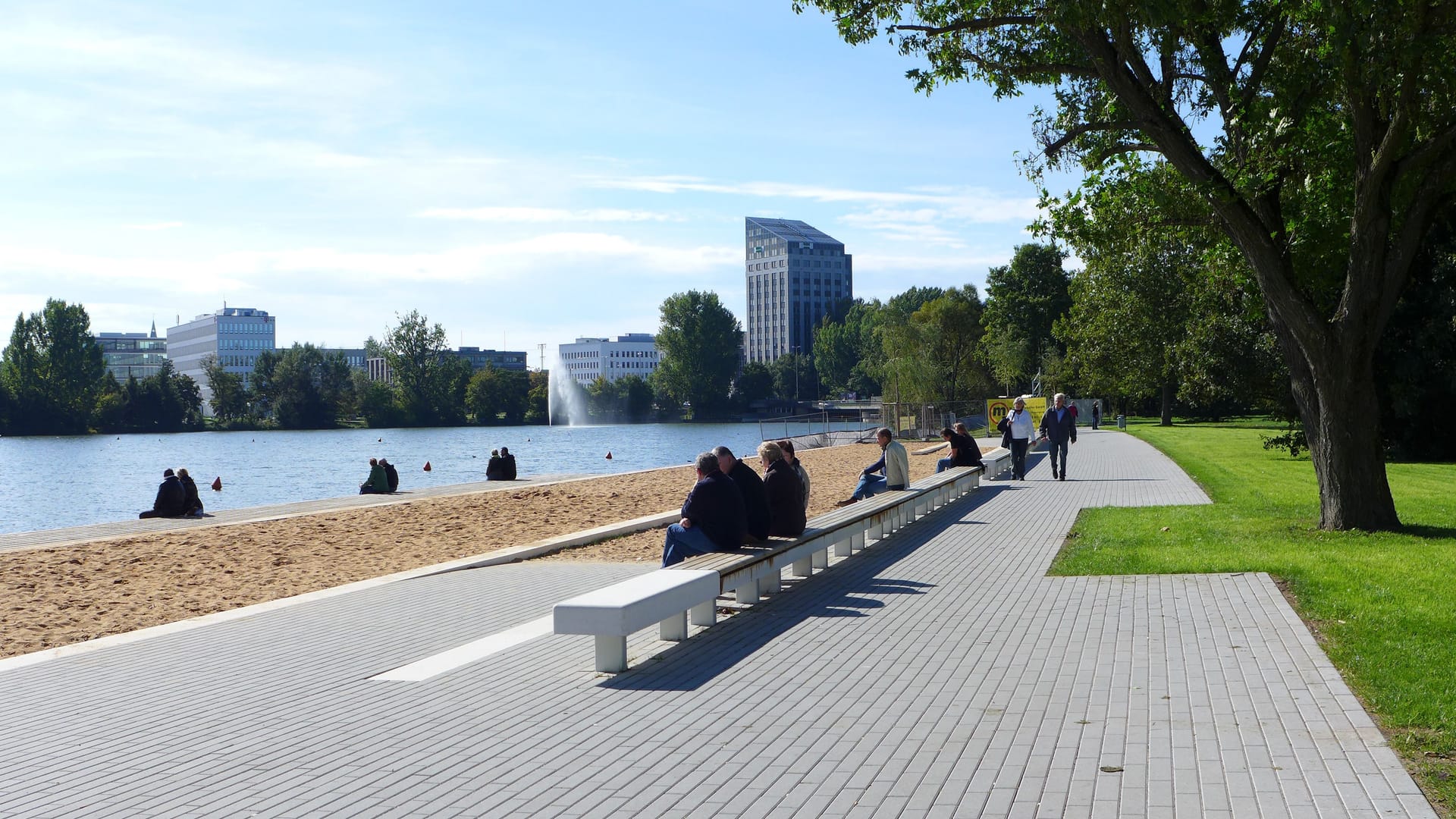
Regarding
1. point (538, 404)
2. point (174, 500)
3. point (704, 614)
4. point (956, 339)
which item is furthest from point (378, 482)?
point (538, 404)

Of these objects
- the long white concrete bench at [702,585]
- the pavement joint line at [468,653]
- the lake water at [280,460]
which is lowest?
the lake water at [280,460]

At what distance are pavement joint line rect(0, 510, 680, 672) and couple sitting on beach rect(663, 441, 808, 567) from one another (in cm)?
312

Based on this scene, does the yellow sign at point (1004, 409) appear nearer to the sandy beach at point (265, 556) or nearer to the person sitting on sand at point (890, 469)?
the sandy beach at point (265, 556)

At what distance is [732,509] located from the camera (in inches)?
416

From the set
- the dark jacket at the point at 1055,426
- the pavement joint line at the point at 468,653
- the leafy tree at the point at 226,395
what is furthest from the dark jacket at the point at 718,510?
the leafy tree at the point at 226,395

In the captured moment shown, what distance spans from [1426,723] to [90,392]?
416 feet

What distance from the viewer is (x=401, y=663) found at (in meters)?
8.04

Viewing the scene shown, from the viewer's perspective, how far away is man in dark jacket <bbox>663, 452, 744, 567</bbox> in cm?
1051

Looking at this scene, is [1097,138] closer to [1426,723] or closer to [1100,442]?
[1426,723]

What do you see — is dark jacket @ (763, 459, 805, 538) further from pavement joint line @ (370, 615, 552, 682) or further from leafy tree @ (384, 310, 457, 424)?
leafy tree @ (384, 310, 457, 424)

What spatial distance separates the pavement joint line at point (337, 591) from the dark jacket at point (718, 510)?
337 centimetres

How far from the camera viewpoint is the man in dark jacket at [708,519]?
10.5 m

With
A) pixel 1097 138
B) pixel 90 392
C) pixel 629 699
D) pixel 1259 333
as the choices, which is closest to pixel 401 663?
pixel 629 699

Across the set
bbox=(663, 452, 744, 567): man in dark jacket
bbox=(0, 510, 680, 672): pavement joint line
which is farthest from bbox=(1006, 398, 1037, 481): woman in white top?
bbox=(663, 452, 744, 567): man in dark jacket
